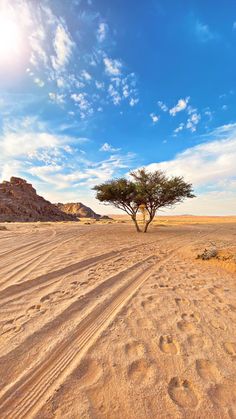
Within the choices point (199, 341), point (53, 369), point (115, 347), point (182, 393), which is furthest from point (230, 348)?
point (53, 369)

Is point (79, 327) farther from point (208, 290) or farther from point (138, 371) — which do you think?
point (208, 290)

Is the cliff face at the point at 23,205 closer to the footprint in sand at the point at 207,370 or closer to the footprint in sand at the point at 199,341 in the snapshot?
the footprint in sand at the point at 199,341

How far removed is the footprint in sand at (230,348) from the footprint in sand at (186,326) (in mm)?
487

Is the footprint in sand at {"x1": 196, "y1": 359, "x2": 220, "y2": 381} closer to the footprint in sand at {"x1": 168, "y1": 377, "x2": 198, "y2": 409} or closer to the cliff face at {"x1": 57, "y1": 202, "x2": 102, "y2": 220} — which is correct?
the footprint in sand at {"x1": 168, "y1": 377, "x2": 198, "y2": 409}

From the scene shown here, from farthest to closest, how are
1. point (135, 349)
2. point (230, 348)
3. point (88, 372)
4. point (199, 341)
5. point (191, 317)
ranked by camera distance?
point (191, 317) → point (199, 341) → point (230, 348) → point (135, 349) → point (88, 372)

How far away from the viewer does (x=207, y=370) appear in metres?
2.67

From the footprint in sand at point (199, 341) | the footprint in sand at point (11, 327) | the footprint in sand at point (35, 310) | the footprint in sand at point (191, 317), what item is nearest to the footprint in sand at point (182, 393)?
the footprint in sand at point (199, 341)

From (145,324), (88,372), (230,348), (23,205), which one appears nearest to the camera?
(88,372)

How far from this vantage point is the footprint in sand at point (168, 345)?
9.76ft

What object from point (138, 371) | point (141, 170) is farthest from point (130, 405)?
point (141, 170)

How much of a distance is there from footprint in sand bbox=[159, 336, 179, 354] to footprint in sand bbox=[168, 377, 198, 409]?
1.53 ft

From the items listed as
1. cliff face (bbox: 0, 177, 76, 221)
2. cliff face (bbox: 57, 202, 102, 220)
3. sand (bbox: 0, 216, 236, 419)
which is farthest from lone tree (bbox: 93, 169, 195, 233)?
cliff face (bbox: 57, 202, 102, 220)

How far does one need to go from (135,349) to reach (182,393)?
2.52ft

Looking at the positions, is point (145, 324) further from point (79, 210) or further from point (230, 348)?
point (79, 210)
